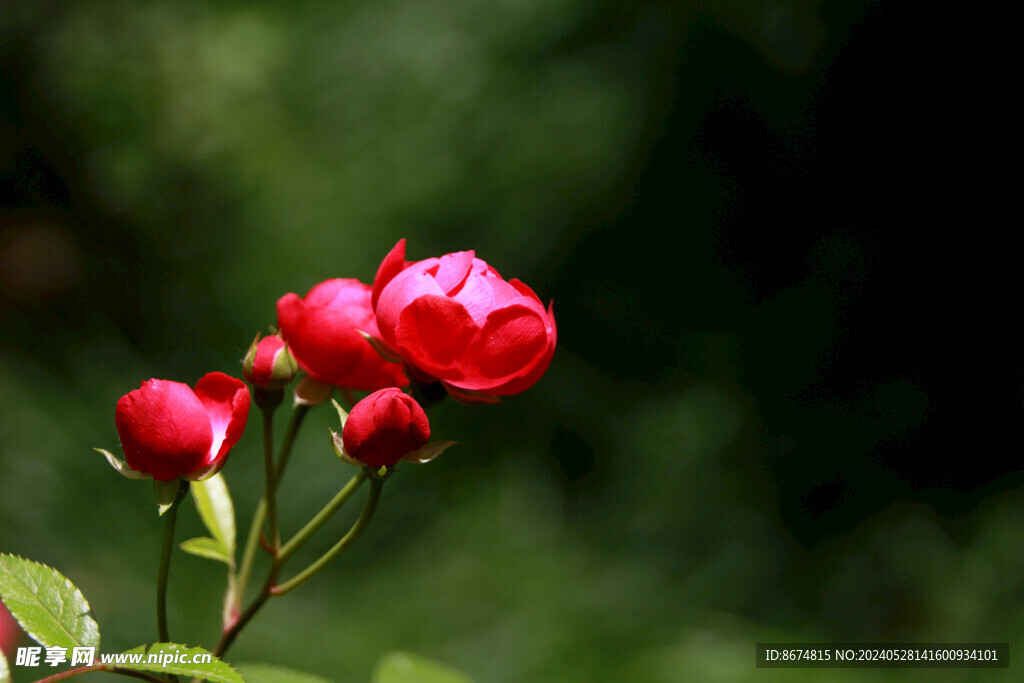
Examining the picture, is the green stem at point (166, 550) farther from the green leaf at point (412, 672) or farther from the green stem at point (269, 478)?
the green leaf at point (412, 672)

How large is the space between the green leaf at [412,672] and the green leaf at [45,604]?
0.72 feet

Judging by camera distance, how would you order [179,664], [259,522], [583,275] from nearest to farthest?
[179,664]
[259,522]
[583,275]

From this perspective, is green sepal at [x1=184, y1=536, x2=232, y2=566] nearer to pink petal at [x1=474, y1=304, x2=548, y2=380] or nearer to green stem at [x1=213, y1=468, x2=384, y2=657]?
green stem at [x1=213, y1=468, x2=384, y2=657]

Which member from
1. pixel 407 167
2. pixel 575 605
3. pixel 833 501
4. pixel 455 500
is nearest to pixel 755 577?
pixel 833 501

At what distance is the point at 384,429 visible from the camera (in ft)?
1.30

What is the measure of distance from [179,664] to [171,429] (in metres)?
0.11

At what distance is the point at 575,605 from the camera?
1549mm

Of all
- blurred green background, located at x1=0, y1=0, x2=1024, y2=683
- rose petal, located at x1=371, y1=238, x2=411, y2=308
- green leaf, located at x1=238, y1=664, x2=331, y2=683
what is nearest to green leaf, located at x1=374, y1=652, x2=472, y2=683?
green leaf, located at x1=238, y1=664, x2=331, y2=683

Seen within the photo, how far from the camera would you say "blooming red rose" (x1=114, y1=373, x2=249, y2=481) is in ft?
1.28

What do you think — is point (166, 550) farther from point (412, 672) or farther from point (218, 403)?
point (412, 672)

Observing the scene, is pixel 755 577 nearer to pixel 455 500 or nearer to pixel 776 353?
pixel 776 353

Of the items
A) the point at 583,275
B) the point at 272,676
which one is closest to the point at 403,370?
the point at 272,676

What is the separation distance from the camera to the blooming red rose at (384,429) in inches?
15.6

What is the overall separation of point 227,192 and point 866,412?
1.45 metres
